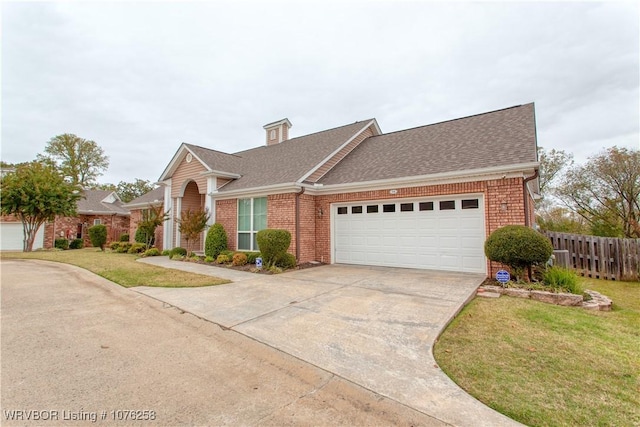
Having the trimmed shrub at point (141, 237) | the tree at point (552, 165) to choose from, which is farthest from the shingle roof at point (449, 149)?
the tree at point (552, 165)

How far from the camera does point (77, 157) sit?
37.7m

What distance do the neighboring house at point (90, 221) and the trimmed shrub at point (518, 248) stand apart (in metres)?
28.1

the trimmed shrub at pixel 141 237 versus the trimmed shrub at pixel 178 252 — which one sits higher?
the trimmed shrub at pixel 141 237

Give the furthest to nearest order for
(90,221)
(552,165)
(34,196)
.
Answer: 1. (90,221)
2. (552,165)
3. (34,196)

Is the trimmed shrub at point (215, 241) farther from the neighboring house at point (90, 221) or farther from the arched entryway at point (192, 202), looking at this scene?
the neighboring house at point (90, 221)

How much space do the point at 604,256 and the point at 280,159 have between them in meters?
13.2

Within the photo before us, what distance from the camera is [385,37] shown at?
1065 centimetres

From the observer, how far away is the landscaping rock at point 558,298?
18.2 feet

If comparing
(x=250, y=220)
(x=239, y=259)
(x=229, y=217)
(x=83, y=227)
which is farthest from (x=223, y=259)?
(x=83, y=227)

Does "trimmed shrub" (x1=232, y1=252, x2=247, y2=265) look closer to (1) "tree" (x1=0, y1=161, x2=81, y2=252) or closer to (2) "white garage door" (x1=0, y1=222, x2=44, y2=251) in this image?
(1) "tree" (x1=0, y1=161, x2=81, y2=252)

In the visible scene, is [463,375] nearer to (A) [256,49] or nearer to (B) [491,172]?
(B) [491,172]

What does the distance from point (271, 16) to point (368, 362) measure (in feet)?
35.1

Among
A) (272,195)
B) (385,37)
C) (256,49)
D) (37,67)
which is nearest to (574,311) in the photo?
(272,195)

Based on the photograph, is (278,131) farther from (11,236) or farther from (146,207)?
(11,236)
